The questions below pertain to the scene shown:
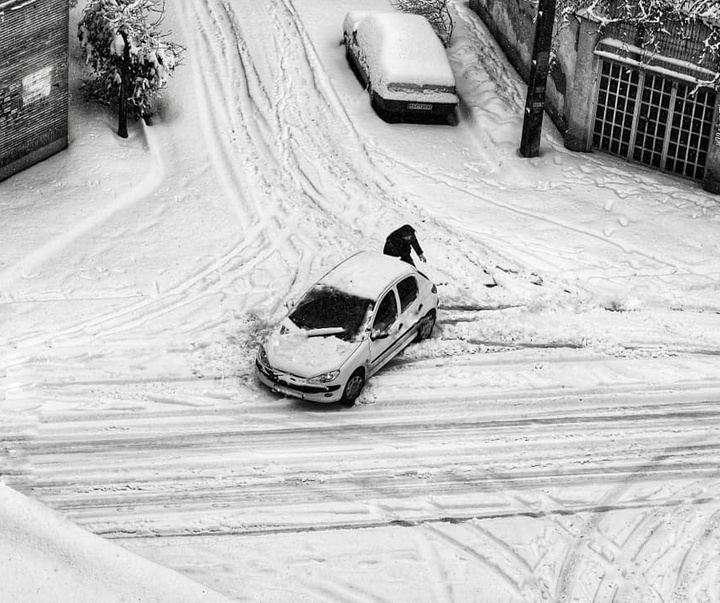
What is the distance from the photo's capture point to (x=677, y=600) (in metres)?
12.3

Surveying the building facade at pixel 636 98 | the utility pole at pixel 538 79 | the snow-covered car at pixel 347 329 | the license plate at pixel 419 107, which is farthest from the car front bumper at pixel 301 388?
the building facade at pixel 636 98

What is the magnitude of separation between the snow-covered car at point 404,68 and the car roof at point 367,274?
23.5 feet

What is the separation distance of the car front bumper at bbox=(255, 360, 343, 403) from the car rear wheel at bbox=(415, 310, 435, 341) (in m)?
2.30

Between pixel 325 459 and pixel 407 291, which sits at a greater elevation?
pixel 407 291

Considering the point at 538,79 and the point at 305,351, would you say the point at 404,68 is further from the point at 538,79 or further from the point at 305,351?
Answer: the point at 305,351

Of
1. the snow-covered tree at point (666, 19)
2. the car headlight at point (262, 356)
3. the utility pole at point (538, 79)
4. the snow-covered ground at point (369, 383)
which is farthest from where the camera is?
the utility pole at point (538, 79)

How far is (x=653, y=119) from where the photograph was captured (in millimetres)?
22312

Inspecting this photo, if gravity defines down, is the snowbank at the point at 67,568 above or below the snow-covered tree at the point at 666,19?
below

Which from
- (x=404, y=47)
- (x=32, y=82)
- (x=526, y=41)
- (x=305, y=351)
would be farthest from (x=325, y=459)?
(x=526, y=41)

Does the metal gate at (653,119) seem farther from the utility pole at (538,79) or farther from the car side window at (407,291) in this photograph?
the car side window at (407,291)

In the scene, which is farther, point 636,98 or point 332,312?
point 636,98

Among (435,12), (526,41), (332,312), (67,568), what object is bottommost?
(67,568)

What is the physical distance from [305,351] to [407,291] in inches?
81.3

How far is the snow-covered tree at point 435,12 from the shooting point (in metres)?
26.2
